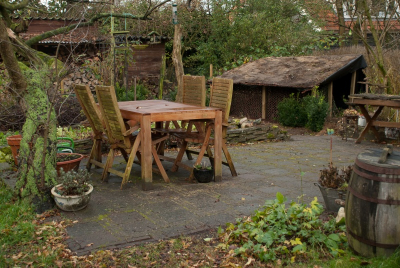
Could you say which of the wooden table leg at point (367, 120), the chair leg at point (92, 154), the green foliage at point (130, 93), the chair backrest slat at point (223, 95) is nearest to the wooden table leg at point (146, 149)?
the chair backrest slat at point (223, 95)

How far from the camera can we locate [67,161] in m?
5.44

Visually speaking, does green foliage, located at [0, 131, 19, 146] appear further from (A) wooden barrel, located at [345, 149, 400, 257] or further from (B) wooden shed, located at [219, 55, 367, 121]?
(A) wooden barrel, located at [345, 149, 400, 257]

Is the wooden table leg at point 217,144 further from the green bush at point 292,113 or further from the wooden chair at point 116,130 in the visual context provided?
the green bush at point 292,113

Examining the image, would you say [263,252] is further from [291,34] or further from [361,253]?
[291,34]

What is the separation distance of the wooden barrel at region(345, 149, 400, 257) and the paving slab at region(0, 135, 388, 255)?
89 cm

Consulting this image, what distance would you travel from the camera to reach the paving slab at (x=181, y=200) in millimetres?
4078

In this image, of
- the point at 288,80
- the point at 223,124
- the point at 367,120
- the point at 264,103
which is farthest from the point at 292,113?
the point at 223,124

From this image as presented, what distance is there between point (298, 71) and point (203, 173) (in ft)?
23.4

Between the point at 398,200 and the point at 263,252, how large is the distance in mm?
1083

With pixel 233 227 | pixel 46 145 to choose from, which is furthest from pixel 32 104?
pixel 233 227

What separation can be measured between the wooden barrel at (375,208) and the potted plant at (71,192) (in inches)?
105

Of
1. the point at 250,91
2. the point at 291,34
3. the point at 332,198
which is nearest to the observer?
the point at 332,198

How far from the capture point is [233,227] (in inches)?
157

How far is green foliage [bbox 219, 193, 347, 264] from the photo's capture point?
3.54 meters
